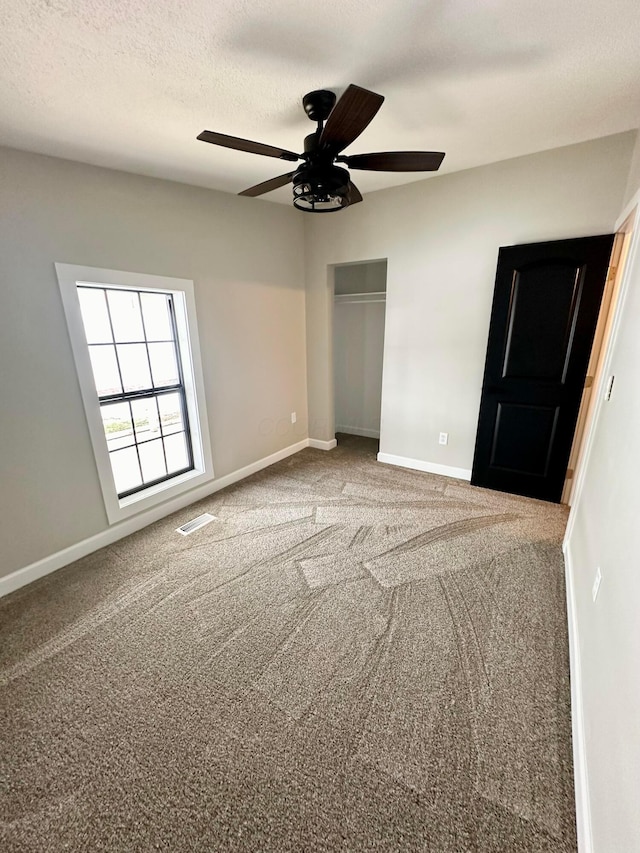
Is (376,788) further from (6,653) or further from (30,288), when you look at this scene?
(30,288)

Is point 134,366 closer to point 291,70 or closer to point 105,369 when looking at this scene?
point 105,369

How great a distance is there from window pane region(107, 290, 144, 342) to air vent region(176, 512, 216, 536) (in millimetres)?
1551

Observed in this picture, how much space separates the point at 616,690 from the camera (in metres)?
1.05

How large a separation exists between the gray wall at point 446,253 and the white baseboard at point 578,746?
1.99 meters

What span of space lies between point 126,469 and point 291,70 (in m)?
2.78

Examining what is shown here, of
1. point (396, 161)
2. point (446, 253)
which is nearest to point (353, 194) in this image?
point (396, 161)

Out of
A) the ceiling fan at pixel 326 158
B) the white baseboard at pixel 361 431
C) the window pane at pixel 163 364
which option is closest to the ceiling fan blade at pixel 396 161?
the ceiling fan at pixel 326 158

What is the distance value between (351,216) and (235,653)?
3.92 meters

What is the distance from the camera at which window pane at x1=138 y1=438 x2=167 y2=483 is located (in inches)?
116

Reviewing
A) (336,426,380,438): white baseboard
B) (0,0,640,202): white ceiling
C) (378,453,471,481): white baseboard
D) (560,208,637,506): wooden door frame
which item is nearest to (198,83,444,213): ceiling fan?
(0,0,640,202): white ceiling

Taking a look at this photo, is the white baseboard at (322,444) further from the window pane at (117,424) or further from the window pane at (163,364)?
the window pane at (117,424)

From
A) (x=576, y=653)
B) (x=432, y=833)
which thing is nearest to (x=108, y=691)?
(x=432, y=833)

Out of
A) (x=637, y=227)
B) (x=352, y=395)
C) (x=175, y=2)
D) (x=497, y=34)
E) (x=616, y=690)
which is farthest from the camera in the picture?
(x=352, y=395)

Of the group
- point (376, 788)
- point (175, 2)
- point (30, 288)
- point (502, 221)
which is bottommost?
point (376, 788)
